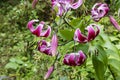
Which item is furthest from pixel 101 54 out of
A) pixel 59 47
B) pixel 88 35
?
pixel 59 47

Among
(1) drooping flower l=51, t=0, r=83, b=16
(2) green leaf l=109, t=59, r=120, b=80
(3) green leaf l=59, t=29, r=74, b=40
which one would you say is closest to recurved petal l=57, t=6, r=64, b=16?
(1) drooping flower l=51, t=0, r=83, b=16

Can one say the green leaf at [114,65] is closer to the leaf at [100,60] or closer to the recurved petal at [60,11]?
the leaf at [100,60]

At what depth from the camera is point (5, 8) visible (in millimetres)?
4418

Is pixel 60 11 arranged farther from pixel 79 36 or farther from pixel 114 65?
pixel 114 65

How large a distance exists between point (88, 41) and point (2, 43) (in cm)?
253

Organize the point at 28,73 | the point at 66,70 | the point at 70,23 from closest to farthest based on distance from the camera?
the point at 70,23, the point at 66,70, the point at 28,73

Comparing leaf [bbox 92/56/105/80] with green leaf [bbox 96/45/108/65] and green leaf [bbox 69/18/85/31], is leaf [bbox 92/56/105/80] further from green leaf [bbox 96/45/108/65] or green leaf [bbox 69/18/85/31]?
green leaf [bbox 69/18/85/31]

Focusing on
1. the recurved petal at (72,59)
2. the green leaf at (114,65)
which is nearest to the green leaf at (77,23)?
the recurved petal at (72,59)

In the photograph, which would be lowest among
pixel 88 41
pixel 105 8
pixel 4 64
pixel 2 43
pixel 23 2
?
pixel 88 41

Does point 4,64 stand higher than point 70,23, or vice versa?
point 4,64

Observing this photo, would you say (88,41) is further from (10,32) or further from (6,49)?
(10,32)

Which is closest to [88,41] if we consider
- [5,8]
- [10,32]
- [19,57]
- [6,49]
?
[19,57]

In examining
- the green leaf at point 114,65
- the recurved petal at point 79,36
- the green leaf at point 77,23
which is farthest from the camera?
the green leaf at point 114,65

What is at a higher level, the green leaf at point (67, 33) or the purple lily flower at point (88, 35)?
the green leaf at point (67, 33)
